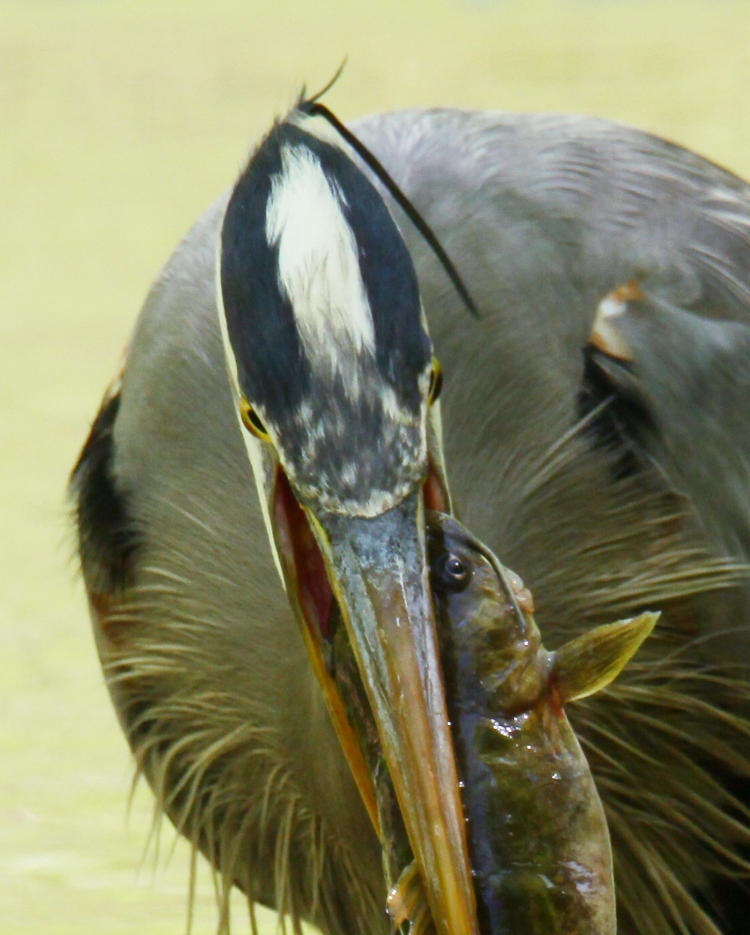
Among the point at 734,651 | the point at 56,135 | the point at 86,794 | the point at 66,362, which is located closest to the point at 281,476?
the point at 734,651

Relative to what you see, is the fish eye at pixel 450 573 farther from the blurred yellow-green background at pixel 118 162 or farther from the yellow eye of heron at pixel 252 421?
the blurred yellow-green background at pixel 118 162

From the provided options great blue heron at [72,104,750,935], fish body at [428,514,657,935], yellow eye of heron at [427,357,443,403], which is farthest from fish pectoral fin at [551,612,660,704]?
great blue heron at [72,104,750,935]

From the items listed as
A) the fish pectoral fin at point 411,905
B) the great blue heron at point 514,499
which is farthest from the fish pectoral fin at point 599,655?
the great blue heron at point 514,499

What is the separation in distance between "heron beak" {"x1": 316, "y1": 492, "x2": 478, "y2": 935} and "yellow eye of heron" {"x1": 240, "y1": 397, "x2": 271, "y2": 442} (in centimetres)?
17

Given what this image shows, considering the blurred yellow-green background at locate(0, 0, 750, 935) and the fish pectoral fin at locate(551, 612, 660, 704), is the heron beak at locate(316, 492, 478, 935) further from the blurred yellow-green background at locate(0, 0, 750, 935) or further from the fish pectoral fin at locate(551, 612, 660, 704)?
the blurred yellow-green background at locate(0, 0, 750, 935)

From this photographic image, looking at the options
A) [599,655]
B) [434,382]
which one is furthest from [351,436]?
[599,655]

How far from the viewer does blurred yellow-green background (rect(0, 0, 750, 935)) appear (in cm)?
436

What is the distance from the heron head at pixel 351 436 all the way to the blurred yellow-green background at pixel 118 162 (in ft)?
3.76

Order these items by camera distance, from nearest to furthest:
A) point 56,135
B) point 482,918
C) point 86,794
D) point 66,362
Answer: point 482,918, point 86,794, point 66,362, point 56,135

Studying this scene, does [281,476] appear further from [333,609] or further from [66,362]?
[66,362]

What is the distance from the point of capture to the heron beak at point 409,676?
2064 mm

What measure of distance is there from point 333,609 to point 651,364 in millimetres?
816

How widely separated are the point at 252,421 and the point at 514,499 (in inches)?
26.7

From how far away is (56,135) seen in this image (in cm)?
1202
